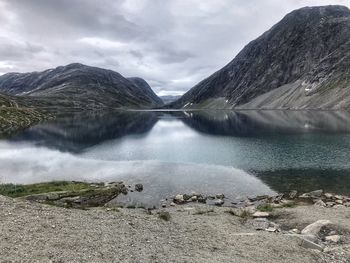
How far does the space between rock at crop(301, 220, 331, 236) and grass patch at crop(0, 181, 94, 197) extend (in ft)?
105

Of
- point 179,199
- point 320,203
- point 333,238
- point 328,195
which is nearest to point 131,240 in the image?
point 333,238

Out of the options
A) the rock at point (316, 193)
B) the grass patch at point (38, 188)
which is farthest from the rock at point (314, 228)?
the grass patch at point (38, 188)

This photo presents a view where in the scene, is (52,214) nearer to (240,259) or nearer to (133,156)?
(240,259)

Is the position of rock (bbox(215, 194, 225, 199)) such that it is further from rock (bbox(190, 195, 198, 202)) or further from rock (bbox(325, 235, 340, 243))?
rock (bbox(325, 235, 340, 243))

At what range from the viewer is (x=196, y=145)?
4353 inches

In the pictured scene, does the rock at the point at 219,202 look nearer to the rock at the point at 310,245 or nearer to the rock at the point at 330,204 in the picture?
→ the rock at the point at 330,204

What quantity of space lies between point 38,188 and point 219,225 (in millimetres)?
29253

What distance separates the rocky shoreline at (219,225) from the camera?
83.1 feet

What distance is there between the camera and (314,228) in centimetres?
3303

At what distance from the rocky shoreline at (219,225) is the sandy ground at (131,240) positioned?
6cm

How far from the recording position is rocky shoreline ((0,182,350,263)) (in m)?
25.3

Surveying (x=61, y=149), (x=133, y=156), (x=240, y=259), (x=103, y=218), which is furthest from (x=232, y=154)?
(x=240, y=259)

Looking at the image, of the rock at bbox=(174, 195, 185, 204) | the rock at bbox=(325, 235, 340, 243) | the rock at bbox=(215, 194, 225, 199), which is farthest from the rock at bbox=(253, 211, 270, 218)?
the rock at bbox=(174, 195, 185, 204)

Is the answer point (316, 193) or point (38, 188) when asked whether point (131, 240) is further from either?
point (316, 193)
